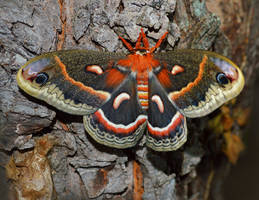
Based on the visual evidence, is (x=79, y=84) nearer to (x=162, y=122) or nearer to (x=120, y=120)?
(x=120, y=120)

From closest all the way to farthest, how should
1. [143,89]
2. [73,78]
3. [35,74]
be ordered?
1. [35,74]
2. [73,78]
3. [143,89]

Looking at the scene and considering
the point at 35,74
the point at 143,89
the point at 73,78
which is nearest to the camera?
the point at 35,74

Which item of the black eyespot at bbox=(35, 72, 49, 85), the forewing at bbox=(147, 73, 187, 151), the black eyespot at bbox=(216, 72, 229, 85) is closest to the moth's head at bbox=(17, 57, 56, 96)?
the black eyespot at bbox=(35, 72, 49, 85)

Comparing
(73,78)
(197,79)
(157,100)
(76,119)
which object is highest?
(197,79)

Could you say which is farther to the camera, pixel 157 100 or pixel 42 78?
pixel 157 100

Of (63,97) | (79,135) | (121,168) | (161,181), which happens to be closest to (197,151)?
(161,181)

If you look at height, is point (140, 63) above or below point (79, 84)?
above

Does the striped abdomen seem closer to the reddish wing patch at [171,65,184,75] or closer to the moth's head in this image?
the reddish wing patch at [171,65,184,75]

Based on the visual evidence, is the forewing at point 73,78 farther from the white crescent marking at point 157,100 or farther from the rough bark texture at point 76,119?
the white crescent marking at point 157,100

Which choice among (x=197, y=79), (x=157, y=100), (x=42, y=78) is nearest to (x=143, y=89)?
(x=157, y=100)
